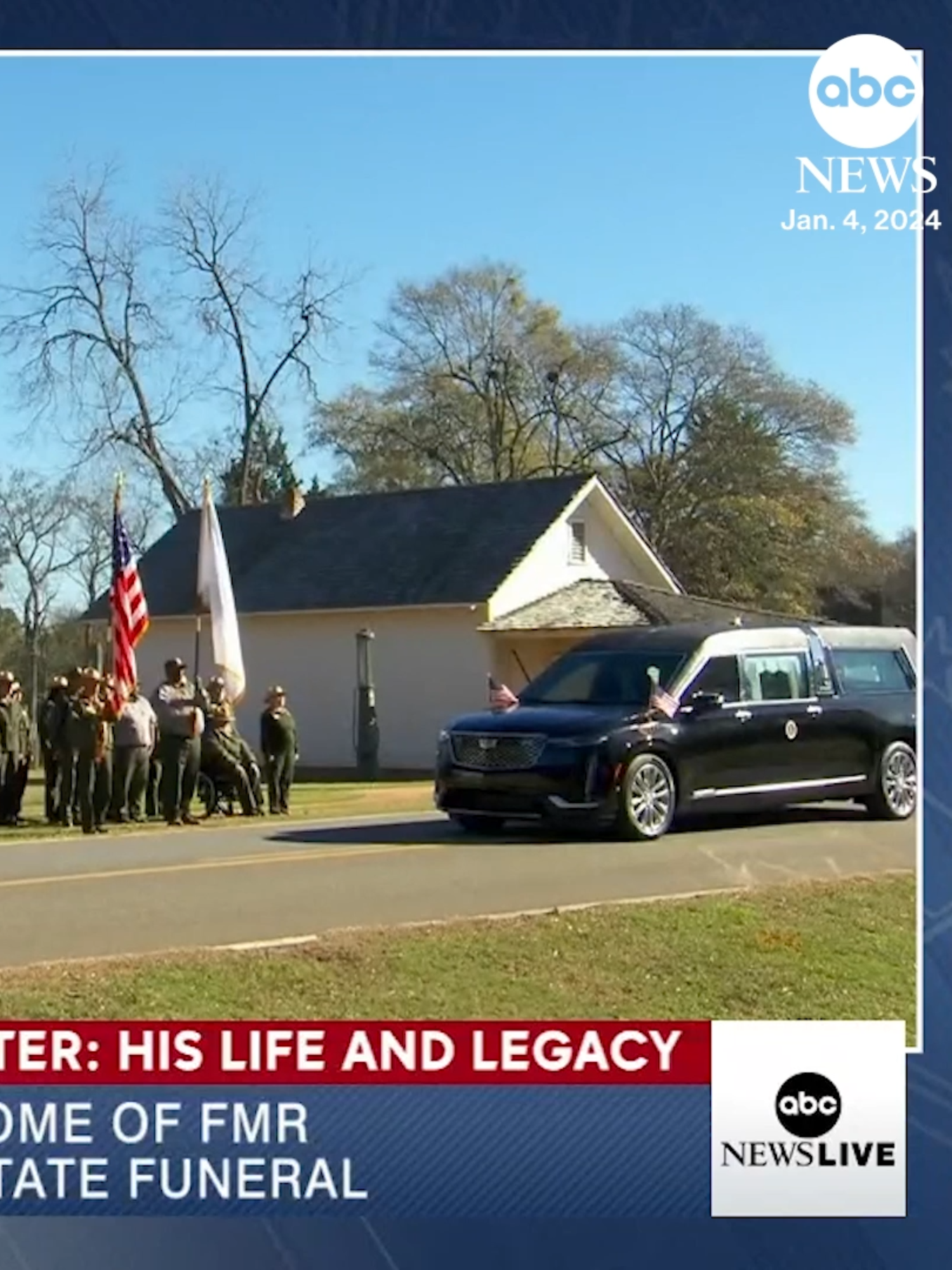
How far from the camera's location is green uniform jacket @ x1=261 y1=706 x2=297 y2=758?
5.62 metres

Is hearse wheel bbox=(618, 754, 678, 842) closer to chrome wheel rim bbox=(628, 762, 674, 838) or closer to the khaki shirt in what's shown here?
chrome wheel rim bbox=(628, 762, 674, 838)

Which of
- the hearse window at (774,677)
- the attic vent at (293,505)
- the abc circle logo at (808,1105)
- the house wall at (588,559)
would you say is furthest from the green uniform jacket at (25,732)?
the abc circle logo at (808,1105)

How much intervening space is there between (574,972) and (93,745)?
175 centimetres

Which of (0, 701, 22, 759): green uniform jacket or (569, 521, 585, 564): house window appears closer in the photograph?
(569, 521, 585, 564): house window

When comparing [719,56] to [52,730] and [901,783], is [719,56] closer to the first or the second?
[901,783]

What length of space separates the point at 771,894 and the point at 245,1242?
56.4 inches

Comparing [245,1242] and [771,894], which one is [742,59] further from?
[245,1242]

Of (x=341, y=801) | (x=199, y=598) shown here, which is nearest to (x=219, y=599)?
(x=199, y=598)

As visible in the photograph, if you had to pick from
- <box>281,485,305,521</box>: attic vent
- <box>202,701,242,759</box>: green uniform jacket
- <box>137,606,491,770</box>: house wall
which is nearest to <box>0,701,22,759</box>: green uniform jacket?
<box>202,701,242,759</box>: green uniform jacket

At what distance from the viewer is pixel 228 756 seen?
19.7 feet

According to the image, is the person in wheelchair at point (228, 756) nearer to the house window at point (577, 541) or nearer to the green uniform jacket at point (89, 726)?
the green uniform jacket at point (89, 726)

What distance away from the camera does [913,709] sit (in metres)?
4.98

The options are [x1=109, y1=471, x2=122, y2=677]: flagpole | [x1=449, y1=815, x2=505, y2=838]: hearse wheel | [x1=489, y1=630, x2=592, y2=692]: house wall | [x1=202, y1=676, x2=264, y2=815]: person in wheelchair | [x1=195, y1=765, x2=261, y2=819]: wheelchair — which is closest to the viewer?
[x1=109, y1=471, x2=122, y2=677]: flagpole

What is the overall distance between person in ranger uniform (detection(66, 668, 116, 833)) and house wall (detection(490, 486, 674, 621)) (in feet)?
3.34
